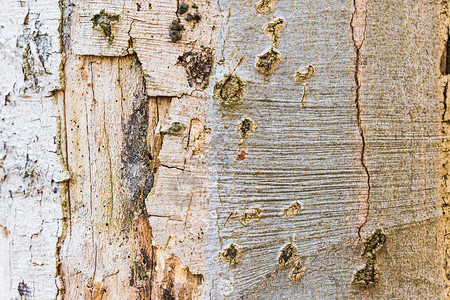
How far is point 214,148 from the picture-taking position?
3.00ft

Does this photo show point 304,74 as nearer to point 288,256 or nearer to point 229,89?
point 229,89

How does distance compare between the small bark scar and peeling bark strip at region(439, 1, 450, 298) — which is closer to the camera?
the small bark scar

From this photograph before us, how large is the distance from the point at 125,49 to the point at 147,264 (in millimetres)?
551

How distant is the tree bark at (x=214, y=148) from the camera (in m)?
0.92

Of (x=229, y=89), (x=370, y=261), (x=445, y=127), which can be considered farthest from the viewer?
(x=445, y=127)

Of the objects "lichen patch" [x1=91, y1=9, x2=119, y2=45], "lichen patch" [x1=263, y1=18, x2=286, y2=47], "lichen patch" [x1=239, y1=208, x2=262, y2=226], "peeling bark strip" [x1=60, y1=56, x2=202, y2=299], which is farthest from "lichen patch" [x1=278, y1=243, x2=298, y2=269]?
"lichen patch" [x1=91, y1=9, x2=119, y2=45]

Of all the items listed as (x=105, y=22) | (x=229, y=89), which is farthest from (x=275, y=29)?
(x=105, y=22)

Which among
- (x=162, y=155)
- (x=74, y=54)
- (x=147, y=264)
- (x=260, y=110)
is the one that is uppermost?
(x=74, y=54)

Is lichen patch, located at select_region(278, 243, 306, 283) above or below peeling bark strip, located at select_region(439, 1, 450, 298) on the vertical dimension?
below

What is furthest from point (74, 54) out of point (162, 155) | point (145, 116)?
point (162, 155)

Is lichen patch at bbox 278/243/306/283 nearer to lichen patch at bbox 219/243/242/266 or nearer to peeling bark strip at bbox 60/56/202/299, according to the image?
lichen patch at bbox 219/243/242/266

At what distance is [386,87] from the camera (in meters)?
1.00

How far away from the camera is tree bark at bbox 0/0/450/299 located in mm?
917

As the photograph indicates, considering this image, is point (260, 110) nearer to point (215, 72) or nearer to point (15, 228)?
A: point (215, 72)
